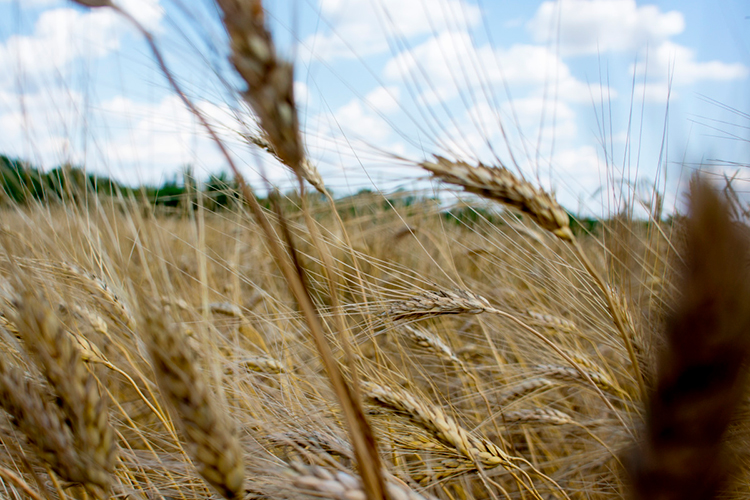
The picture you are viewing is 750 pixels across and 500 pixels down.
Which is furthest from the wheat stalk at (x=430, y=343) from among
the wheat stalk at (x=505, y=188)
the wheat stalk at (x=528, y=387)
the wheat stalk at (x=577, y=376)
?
the wheat stalk at (x=505, y=188)

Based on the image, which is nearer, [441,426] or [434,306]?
[441,426]

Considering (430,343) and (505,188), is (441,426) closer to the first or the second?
(505,188)

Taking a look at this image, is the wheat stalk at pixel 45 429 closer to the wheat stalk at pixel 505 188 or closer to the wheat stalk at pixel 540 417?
the wheat stalk at pixel 505 188

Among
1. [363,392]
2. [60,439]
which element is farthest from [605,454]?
[60,439]

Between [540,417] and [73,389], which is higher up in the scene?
[73,389]

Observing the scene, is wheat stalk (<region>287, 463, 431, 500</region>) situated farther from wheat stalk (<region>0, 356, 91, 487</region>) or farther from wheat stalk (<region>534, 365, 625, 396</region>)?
wheat stalk (<region>534, 365, 625, 396</region>)

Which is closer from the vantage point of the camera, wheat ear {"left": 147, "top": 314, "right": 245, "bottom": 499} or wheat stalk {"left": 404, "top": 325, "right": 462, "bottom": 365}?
wheat ear {"left": 147, "top": 314, "right": 245, "bottom": 499}

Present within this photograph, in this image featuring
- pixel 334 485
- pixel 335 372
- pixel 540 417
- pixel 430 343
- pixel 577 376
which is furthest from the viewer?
pixel 430 343

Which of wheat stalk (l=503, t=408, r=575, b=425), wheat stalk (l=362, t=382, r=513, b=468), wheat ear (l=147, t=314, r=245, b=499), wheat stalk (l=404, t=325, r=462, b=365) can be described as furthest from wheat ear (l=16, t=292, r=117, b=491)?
wheat stalk (l=503, t=408, r=575, b=425)

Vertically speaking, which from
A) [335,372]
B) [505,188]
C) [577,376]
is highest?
[505,188]

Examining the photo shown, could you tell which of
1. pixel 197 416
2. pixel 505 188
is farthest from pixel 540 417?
pixel 197 416

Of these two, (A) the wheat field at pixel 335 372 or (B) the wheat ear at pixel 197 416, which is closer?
(A) the wheat field at pixel 335 372

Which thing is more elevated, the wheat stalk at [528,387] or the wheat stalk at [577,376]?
the wheat stalk at [577,376]

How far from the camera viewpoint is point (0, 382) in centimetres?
64
